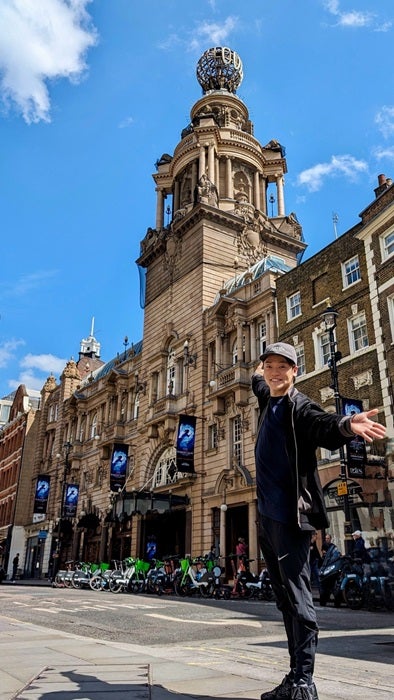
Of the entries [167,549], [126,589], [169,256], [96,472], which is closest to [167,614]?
[126,589]

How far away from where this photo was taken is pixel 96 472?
44188 millimetres

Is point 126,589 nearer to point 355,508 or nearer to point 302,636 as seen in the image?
point 355,508

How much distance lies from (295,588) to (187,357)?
3047 cm

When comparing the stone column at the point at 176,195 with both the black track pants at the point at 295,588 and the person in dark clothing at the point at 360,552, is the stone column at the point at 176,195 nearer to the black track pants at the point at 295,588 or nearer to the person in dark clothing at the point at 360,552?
the person in dark clothing at the point at 360,552

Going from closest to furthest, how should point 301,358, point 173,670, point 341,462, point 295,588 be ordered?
point 295,588 < point 173,670 < point 341,462 < point 301,358

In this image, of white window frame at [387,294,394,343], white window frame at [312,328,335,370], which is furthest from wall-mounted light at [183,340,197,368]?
white window frame at [387,294,394,343]

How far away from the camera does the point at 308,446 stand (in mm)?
3547

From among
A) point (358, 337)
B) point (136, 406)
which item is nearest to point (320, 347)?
point (358, 337)

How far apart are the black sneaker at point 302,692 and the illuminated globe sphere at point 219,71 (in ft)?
170

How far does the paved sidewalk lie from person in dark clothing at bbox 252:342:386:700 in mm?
350

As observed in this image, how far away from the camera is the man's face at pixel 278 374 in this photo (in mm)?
3842

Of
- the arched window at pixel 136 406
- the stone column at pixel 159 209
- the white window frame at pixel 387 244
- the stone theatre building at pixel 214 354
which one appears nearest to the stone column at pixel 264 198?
the stone theatre building at pixel 214 354

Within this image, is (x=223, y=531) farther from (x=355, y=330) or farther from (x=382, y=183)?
Answer: (x=382, y=183)

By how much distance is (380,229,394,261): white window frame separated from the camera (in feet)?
68.9
